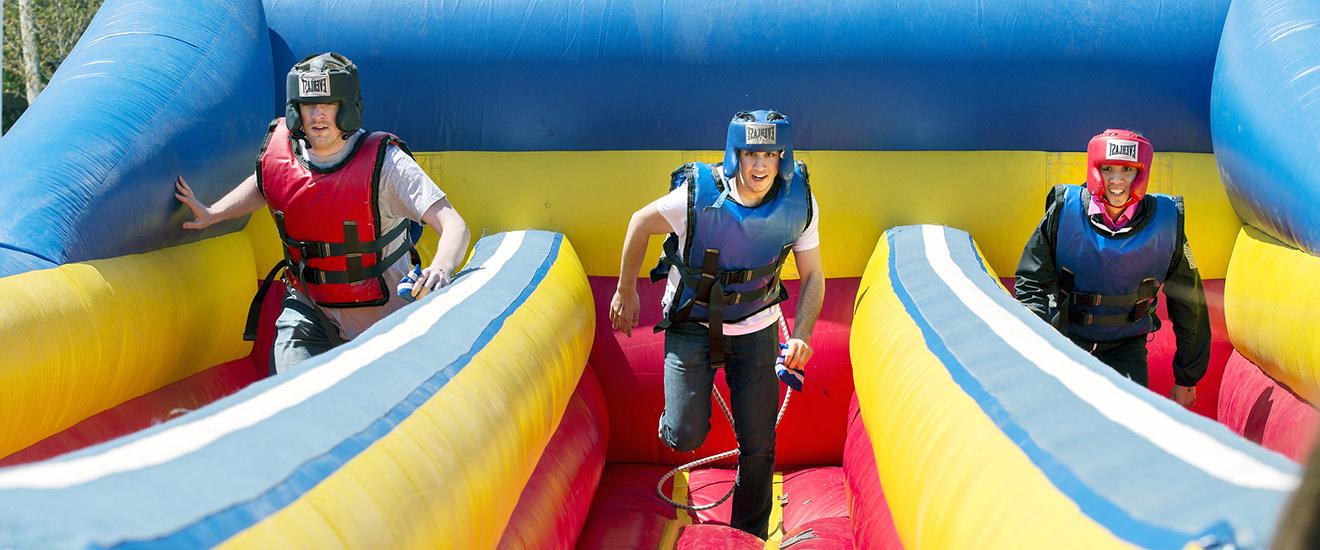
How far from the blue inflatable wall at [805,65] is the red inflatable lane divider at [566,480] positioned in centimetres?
87

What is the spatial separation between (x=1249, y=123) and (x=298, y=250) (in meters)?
2.53

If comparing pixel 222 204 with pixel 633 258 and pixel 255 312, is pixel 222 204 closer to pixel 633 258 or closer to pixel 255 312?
pixel 255 312

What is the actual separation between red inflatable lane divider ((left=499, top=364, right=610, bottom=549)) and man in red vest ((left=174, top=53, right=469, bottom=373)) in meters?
0.53

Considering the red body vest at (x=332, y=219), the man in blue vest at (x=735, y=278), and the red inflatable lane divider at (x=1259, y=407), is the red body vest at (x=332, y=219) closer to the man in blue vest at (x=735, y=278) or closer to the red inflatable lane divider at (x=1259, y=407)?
the man in blue vest at (x=735, y=278)

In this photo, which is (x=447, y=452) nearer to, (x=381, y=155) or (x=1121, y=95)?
(x=381, y=155)

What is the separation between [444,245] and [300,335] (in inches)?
16.4

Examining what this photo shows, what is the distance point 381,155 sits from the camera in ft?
8.86

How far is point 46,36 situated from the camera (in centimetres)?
1523

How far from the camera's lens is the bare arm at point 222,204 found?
281 cm

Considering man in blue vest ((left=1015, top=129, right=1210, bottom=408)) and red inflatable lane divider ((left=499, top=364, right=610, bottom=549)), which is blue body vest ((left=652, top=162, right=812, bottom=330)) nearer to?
red inflatable lane divider ((left=499, top=364, right=610, bottom=549))

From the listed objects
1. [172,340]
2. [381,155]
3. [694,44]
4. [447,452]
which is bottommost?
[172,340]

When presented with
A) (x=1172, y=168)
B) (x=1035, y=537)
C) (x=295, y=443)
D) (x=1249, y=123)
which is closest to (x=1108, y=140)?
(x=1249, y=123)

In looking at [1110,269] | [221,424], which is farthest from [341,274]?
[1110,269]

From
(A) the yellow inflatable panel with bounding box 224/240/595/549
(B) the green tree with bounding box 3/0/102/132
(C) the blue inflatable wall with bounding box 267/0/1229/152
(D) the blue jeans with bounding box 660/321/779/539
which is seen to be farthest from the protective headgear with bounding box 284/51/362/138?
(B) the green tree with bounding box 3/0/102/132
